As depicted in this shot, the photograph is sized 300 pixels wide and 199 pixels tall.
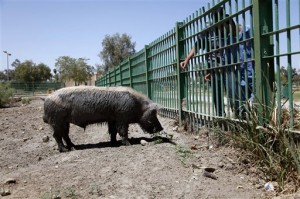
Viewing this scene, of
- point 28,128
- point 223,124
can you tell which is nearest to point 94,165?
point 223,124

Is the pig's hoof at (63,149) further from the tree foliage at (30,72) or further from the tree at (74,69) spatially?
the tree foliage at (30,72)

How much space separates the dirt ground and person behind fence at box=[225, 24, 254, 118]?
68 cm

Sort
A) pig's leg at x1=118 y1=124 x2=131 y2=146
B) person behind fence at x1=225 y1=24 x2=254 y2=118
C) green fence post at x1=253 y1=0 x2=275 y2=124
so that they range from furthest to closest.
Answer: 1. pig's leg at x1=118 y1=124 x2=131 y2=146
2. person behind fence at x1=225 y1=24 x2=254 y2=118
3. green fence post at x1=253 y1=0 x2=275 y2=124

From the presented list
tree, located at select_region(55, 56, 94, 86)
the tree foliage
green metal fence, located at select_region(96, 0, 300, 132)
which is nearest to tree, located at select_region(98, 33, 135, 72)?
tree, located at select_region(55, 56, 94, 86)

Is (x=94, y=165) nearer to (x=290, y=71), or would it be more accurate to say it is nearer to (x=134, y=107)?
(x=134, y=107)

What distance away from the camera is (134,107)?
7152mm

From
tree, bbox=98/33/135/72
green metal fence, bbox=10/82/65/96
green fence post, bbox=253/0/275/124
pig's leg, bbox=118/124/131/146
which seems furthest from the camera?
tree, bbox=98/33/135/72

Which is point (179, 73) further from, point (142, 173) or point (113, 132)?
point (142, 173)

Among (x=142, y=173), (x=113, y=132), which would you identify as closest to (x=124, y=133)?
(x=113, y=132)

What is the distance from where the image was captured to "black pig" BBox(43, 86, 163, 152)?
6961mm

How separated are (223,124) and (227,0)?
5.96 ft

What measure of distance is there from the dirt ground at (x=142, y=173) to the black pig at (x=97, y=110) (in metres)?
0.43

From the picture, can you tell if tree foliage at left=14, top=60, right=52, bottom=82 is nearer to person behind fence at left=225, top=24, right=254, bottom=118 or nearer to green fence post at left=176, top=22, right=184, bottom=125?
green fence post at left=176, top=22, right=184, bottom=125

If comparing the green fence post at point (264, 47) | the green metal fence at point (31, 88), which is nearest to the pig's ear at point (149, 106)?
the green fence post at point (264, 47)
